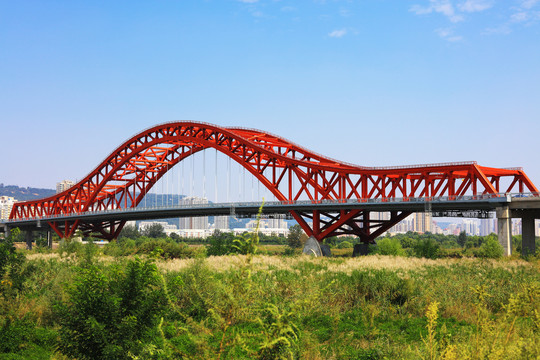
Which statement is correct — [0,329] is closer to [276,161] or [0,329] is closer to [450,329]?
[450,329]

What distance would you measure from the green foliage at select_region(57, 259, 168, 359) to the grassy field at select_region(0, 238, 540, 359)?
0.02 m

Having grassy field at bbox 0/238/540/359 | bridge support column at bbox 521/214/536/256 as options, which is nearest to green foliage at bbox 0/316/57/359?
grassy field at bbox 0/238/540/359

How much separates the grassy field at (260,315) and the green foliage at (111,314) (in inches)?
0.8

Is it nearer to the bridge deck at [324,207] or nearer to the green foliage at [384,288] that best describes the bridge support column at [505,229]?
the bridge deck at [324,207]

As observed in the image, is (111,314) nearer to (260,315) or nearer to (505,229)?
(260,315)

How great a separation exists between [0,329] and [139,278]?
647 centimetres

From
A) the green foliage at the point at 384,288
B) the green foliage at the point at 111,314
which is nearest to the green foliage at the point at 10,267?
the green foliage at the point at 111,314

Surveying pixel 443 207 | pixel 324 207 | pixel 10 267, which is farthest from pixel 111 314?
pixel 324 207

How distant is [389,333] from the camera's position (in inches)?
530

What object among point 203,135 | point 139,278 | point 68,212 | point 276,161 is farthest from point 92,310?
point 68,212

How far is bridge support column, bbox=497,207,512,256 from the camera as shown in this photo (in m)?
38.1

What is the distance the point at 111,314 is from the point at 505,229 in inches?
1465

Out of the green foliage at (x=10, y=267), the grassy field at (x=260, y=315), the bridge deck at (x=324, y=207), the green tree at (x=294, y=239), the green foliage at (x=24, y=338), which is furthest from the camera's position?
the green tree at (x=294, y=239)

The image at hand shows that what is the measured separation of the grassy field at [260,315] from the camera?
6934mm
